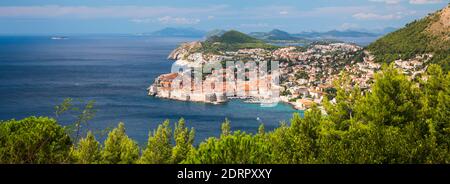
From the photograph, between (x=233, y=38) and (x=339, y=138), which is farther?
(x=233, y=38)

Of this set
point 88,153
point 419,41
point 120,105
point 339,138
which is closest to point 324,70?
point 419,41

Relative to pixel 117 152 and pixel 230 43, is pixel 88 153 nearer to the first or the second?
pixel 117 152

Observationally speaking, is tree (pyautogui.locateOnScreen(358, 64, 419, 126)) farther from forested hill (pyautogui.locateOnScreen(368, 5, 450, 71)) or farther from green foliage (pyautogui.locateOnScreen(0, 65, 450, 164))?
forested hill (pyautogui.locateOnScreen(368, 5, 450, 71))

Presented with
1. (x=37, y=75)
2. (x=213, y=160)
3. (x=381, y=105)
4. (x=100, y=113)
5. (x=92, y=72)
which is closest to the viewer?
(x=213, y=160)

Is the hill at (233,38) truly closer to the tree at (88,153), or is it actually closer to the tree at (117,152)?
the tree at (117,152)
